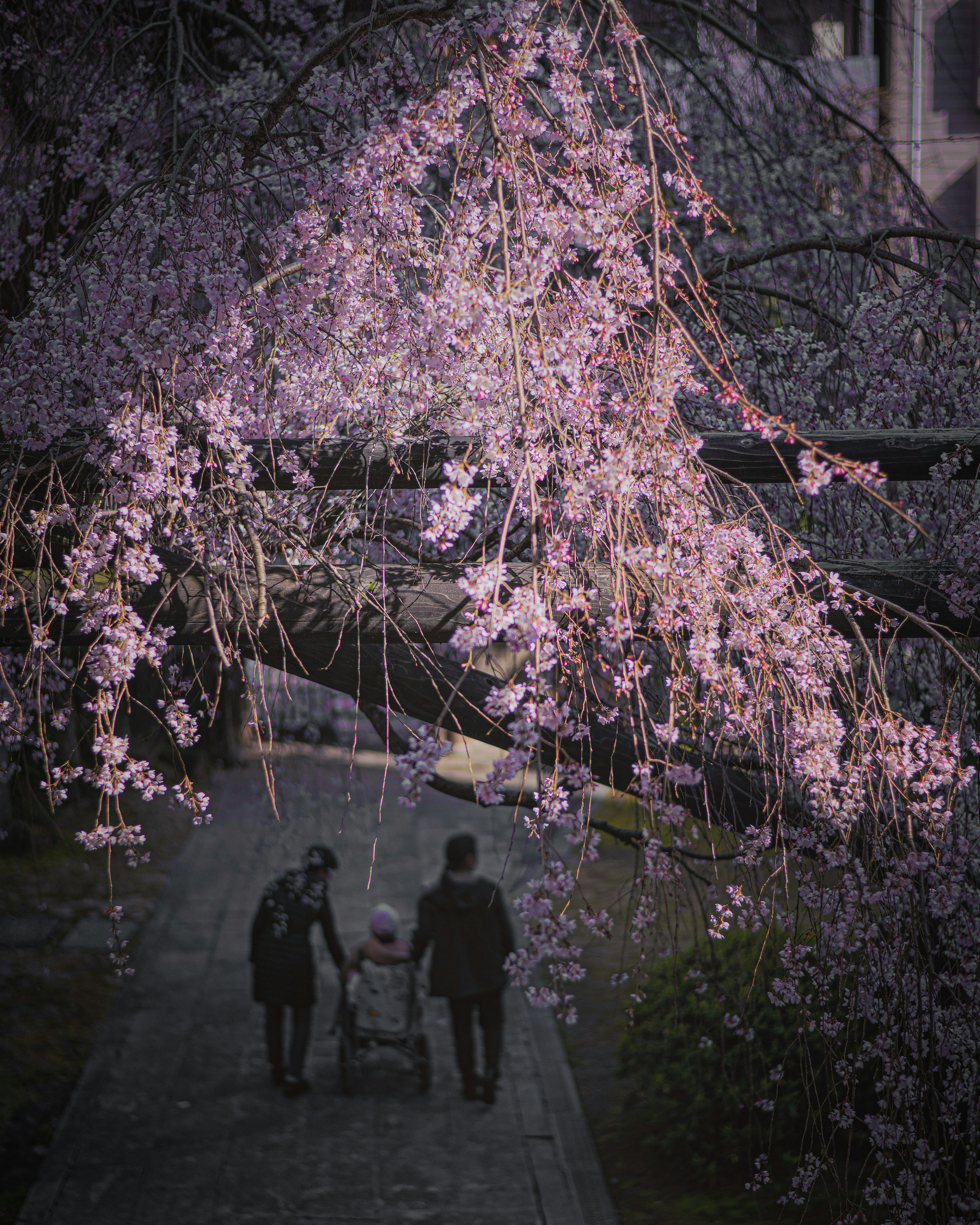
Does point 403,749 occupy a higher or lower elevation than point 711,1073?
higher

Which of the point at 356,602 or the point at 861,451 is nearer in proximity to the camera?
the point at 356,602

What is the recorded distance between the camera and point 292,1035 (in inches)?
276

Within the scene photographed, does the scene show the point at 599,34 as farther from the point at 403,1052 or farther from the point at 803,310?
the point at 403,1052

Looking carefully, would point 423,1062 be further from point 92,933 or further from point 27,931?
point 27,931

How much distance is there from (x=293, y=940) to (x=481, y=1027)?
57.0 inches

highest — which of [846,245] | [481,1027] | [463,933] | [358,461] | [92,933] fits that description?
[846,245]

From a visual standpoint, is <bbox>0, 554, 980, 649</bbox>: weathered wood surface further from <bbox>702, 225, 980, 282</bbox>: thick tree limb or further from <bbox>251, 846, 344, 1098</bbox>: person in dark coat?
<bbox>251, 846, 344, 1098</bbox>: person in dark coat

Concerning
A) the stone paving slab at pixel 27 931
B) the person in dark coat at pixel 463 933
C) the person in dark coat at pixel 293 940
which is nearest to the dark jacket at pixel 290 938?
the person in dark coat at pixel 293 940

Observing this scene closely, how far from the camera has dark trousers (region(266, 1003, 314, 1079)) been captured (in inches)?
268

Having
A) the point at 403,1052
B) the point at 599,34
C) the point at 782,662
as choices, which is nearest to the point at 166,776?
the point at 403,1052

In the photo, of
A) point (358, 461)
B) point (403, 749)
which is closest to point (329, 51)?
point (358, 461)

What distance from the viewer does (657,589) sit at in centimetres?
229

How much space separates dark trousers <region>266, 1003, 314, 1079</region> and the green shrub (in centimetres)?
228

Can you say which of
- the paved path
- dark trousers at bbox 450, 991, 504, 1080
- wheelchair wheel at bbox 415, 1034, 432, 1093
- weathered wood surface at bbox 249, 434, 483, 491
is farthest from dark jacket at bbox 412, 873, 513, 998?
weathered wood surface at bbox 249, 434, 483, 491
